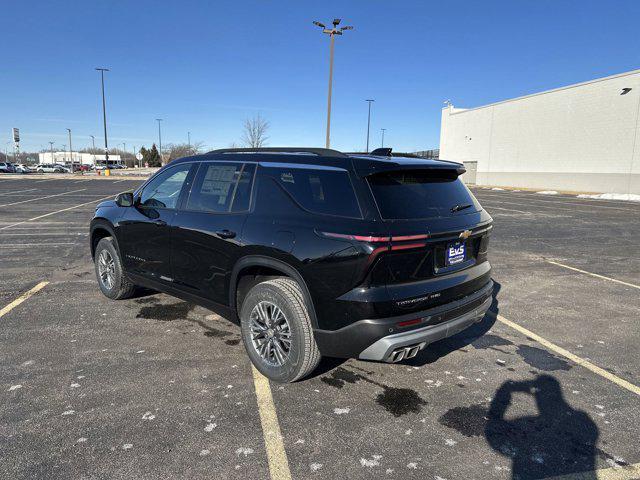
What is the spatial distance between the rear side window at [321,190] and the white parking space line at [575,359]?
2556 millimetres

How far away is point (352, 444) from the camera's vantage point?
2.67 m

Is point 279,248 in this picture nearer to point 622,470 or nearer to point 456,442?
point 456,442

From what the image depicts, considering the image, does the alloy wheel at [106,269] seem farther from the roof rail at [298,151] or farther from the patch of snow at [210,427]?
the patch of snow at [210,427]

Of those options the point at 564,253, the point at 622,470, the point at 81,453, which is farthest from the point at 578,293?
the point at 81,453

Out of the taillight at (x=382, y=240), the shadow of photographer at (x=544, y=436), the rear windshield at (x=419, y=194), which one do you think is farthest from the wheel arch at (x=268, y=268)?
the shadow of photographer at (x=544, y=436)

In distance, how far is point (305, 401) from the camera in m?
3.15

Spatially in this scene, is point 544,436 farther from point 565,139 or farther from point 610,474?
point 565,139

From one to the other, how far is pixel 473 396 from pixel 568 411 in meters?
0.63

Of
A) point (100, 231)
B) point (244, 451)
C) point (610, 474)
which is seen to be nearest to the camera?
point (610, 474)

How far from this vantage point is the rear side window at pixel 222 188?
12.0ft

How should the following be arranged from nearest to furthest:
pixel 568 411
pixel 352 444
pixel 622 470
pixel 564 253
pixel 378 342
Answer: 1. pixel 622 470
2. pixel 352 444
3. pixel 378 342
4. pixel 568 411
5. pixel 564 253

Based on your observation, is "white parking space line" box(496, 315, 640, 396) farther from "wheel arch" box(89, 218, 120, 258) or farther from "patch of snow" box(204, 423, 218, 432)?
"wheel arch" box(89, 218, 120, 258)

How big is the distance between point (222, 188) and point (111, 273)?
7.64 feet

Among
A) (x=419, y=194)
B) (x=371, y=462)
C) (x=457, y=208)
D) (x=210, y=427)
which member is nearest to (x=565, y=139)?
(x=457, y=208)
